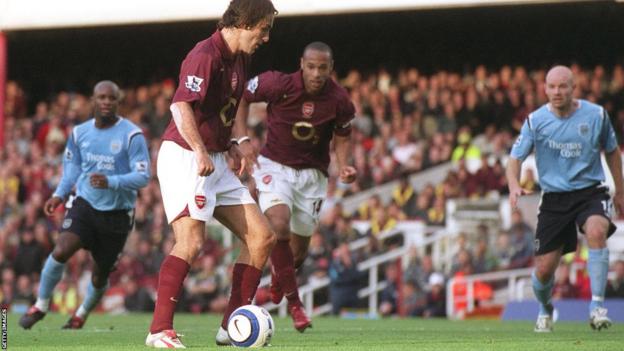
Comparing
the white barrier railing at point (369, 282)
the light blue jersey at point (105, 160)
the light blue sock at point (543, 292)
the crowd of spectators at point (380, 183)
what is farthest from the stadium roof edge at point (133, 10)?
the light blue sock at point (543, 292)

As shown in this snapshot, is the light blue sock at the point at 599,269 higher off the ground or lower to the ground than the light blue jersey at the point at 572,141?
lower

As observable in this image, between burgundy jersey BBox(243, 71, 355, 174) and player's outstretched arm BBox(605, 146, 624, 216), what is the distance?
2.31 metres

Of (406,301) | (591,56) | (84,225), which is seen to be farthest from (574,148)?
(591,56)

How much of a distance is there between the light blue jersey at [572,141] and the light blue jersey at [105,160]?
360 centimetres

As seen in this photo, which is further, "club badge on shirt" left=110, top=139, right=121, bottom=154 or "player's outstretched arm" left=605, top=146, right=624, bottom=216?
"club badge on shirt" left=110, top=139, right=121, bottom=154

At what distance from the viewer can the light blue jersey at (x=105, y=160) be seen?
1215cm

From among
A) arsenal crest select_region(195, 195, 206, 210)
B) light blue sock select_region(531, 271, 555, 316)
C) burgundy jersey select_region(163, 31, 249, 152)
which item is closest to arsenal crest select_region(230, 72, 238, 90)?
burgundy jersey select_region(163, 31, 249, 152)

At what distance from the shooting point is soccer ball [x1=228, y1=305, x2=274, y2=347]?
25.9 feet

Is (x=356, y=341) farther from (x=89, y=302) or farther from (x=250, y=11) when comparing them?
(x=89, y=302)

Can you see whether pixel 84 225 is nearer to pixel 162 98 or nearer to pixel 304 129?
pixel 304 129

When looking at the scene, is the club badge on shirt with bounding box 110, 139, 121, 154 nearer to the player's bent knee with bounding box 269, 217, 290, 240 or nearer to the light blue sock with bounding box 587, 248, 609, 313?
the player's bent knee with bounding box 269, 217, 290, 240

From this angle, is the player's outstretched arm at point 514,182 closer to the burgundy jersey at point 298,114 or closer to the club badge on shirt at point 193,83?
the burgundy jersey at point 298,114

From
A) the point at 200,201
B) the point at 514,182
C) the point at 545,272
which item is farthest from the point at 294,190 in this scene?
the point at 200,201

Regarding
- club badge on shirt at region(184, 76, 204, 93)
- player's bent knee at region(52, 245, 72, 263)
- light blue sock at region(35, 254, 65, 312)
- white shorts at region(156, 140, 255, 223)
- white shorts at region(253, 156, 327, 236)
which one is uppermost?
club badge on shirt at region(184, 76, 204, 93)
